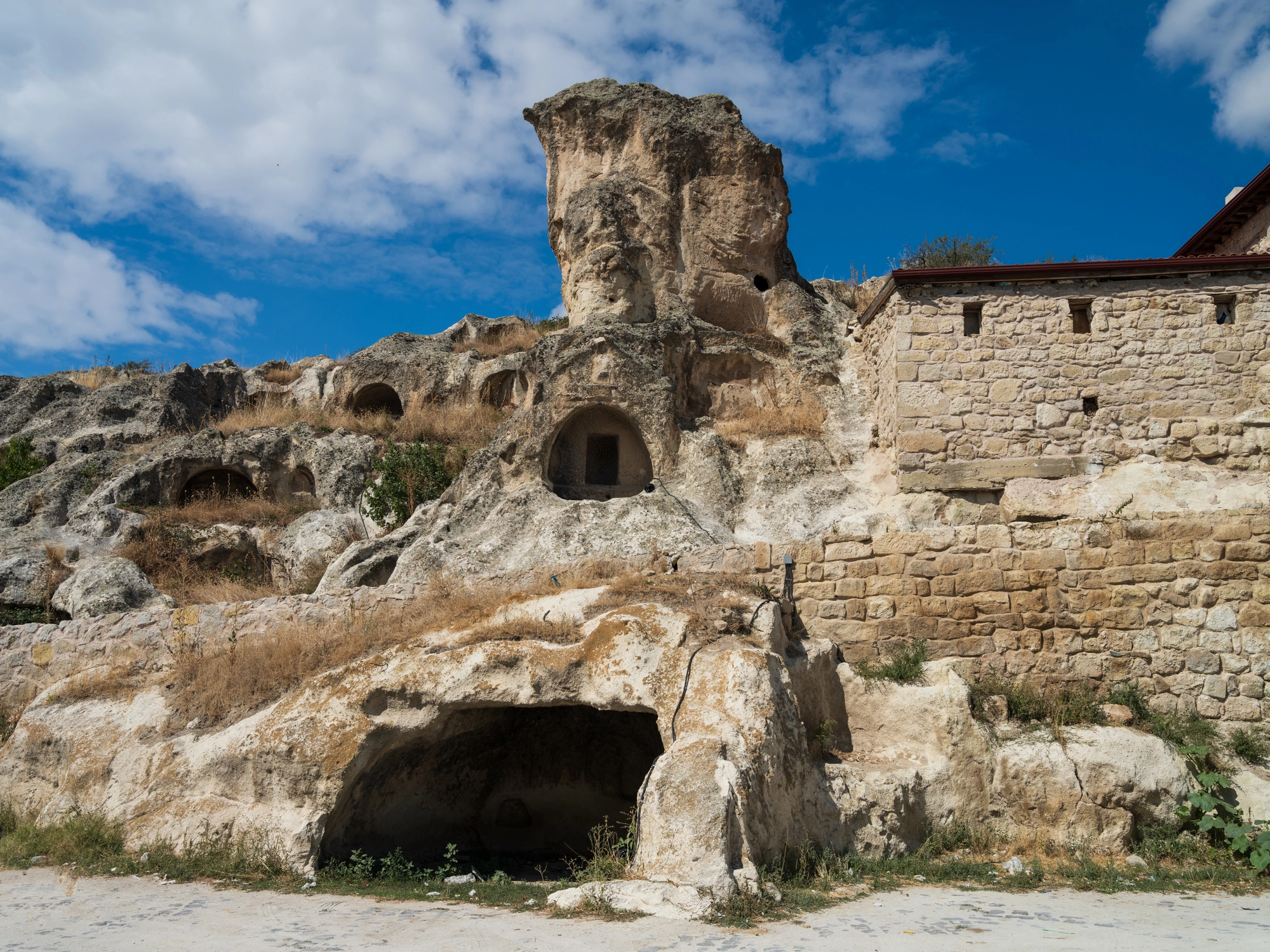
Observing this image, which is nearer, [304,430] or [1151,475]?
[1151,475]

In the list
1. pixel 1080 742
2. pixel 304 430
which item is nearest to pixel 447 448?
pixel 304 430

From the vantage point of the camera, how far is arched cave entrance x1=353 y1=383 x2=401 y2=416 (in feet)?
71.9

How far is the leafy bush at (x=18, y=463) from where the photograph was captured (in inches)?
754

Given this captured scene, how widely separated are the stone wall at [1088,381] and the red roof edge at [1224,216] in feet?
7.98

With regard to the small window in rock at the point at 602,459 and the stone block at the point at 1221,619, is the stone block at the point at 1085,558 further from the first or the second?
the small window in rock at the point at 602,459

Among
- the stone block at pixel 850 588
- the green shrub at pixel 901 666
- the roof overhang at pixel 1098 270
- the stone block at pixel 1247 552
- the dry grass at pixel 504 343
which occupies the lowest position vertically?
the green shrub at pixel 901 666

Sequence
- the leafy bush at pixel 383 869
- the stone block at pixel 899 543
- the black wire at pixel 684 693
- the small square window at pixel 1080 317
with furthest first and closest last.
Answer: the small square window at pixel 1080 317 → the stone block at pixel 899 543 → the leafy bush at pixel 383 869 → the black wire at pixel 684 693

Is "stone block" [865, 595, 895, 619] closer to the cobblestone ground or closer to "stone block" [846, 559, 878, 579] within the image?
"stone block" [846, 559, 878, 579]

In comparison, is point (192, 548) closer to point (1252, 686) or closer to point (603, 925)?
point (603, 925)

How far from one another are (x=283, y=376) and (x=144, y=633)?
16.0 m

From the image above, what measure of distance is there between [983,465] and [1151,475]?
2.07 m

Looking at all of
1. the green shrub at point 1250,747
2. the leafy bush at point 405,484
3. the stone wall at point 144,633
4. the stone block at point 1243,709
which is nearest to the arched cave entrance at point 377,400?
the leafy bush at point 405,484

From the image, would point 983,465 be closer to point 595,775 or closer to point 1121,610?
point 1121,610

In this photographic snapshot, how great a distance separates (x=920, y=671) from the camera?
7.67 metres
